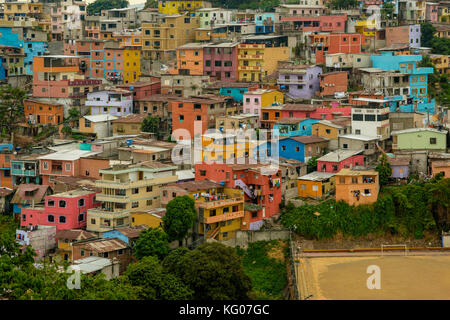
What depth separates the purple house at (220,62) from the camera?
4678 centimetres

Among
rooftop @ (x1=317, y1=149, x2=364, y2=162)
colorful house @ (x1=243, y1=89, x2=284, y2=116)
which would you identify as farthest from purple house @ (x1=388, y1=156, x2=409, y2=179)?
colorful house @ (x1=243, y1=89, x2=284, y2=116)

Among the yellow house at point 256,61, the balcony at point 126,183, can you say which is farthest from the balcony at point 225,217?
the yellow house at point 256,61

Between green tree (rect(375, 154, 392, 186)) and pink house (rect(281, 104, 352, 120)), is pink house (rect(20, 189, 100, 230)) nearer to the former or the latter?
pink house (rect(281, 104, 352, 120))

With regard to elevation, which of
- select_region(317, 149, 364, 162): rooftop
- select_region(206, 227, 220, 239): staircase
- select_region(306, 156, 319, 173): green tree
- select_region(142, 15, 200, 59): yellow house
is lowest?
select_region(206, 227, 220, 239): staircase

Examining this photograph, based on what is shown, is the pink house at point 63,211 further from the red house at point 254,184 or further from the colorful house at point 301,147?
the colorful house at point 301,147

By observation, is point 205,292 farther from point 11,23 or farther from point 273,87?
point 11,23

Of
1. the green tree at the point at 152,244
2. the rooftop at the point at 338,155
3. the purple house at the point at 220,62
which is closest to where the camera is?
the green tree at the point at 152,244

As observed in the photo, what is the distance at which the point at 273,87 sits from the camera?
4444cm

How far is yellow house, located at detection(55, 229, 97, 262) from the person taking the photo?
106 ft

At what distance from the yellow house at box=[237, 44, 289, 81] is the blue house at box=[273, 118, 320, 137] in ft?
23.2

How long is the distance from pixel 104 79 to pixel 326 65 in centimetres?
1120

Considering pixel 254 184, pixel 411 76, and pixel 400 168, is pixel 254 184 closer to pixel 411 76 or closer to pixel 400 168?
pixel 400 168

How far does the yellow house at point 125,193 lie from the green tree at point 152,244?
2536 millimetres

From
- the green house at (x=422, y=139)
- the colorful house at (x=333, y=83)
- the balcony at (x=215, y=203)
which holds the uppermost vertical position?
the colorful house at (x=333, y=83)
